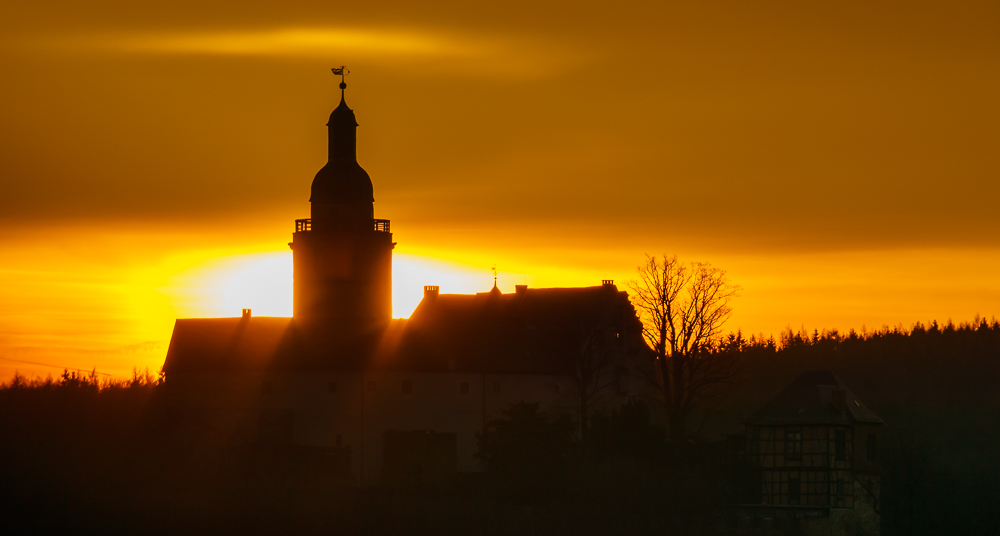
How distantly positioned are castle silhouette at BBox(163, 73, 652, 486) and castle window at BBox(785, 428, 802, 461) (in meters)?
8.29

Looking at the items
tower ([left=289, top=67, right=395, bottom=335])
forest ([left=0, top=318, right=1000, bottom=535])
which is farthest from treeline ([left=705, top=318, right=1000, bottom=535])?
tower ([left=289, top=67, right=395, bottom=335])

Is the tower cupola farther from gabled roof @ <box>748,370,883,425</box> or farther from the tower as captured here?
gabled roof @ <box>748,370,883,425</box>

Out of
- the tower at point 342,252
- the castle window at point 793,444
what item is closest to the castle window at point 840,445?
the castle window at point 793,444

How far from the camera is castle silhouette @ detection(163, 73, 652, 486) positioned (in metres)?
65.1

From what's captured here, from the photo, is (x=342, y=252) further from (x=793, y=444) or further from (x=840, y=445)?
(x=840, y=445)

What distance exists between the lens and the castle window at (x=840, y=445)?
62.2m

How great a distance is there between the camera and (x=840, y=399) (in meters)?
63.5

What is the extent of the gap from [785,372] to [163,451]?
52.7 m

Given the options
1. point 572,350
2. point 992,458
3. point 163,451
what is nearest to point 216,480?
point 163,451

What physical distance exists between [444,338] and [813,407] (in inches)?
630

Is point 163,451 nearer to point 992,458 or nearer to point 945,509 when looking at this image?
point 945,509

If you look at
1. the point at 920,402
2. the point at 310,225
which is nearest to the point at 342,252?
the point at 310,225

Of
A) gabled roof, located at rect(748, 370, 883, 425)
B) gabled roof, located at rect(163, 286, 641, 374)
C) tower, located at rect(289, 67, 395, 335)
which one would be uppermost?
tower, located at rect(289, 67, 395, 335)

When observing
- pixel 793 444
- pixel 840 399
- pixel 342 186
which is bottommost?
pixel 793 444
